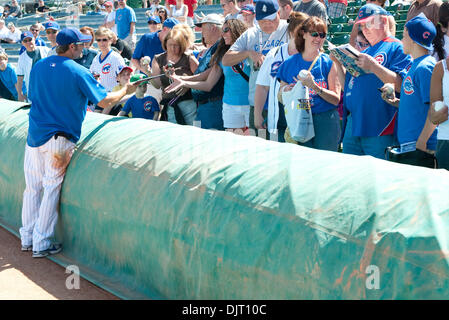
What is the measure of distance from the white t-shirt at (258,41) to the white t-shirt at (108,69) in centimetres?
274

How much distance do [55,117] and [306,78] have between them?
6.95 feet

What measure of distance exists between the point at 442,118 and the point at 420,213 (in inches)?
56.6

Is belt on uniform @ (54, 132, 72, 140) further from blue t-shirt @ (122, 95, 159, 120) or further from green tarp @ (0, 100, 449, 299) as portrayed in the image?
blue t-shirt @ (122, 95, 159, 120)

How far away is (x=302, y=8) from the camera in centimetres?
649

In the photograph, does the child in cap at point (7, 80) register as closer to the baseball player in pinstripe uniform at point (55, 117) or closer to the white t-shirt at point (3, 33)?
the baseball player in pinstripe uniform at point (55, 117)

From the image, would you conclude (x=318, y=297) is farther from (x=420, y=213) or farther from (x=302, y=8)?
(x=302, y=8)

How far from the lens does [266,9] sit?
5395 mm

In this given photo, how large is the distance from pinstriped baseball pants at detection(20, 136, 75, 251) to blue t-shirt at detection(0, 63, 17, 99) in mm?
6480

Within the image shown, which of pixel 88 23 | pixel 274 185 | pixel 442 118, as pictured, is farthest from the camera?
pixel 88 23

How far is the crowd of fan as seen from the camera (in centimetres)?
414

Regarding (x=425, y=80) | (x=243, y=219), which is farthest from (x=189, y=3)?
(x=243, y=219)

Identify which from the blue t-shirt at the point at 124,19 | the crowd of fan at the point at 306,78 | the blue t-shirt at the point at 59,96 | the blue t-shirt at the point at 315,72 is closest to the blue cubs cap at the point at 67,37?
the blue t-shirt at the point at 59,96

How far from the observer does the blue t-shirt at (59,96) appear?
4836 mm
